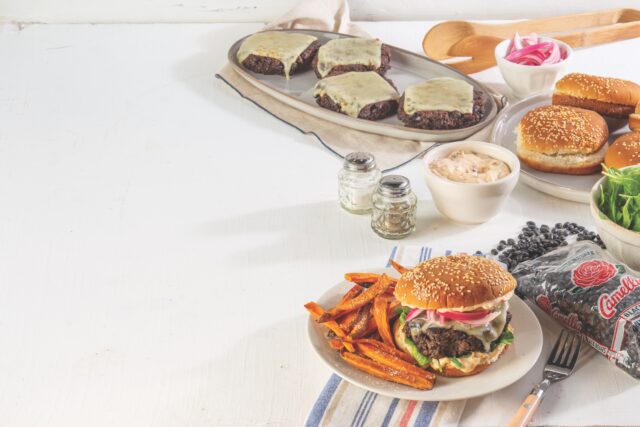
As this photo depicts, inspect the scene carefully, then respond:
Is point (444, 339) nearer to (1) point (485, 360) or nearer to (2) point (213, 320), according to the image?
(1) point (485, 360)

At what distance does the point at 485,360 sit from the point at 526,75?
1.19 meters

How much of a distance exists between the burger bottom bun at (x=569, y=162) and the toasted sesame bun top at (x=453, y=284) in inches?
24.6

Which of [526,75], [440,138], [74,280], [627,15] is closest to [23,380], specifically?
[74,280]

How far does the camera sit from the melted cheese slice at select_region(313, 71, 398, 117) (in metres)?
2.12

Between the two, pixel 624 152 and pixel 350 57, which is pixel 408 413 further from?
pixel 350 57

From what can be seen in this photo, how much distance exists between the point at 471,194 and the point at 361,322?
49 centimetres

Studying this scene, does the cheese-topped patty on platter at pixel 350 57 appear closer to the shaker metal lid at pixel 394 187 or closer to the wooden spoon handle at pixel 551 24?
the wooden spoon handle at pixel 551 24

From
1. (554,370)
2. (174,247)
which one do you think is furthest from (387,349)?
(174,247)

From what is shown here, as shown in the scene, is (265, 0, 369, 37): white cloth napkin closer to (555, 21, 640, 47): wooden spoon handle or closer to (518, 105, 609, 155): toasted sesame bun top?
(555, 21, 640, 47): wooden spoon handle

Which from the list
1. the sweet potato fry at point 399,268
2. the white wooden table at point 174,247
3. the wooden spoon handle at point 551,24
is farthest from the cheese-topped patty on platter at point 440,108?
the sweet potato fry at point 399,268

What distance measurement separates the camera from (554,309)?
1.39 m

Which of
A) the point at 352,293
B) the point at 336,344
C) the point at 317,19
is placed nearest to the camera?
the point at 336,344

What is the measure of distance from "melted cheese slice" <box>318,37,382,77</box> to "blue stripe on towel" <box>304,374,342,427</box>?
4.20 feet

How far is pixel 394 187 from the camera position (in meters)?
1.64
